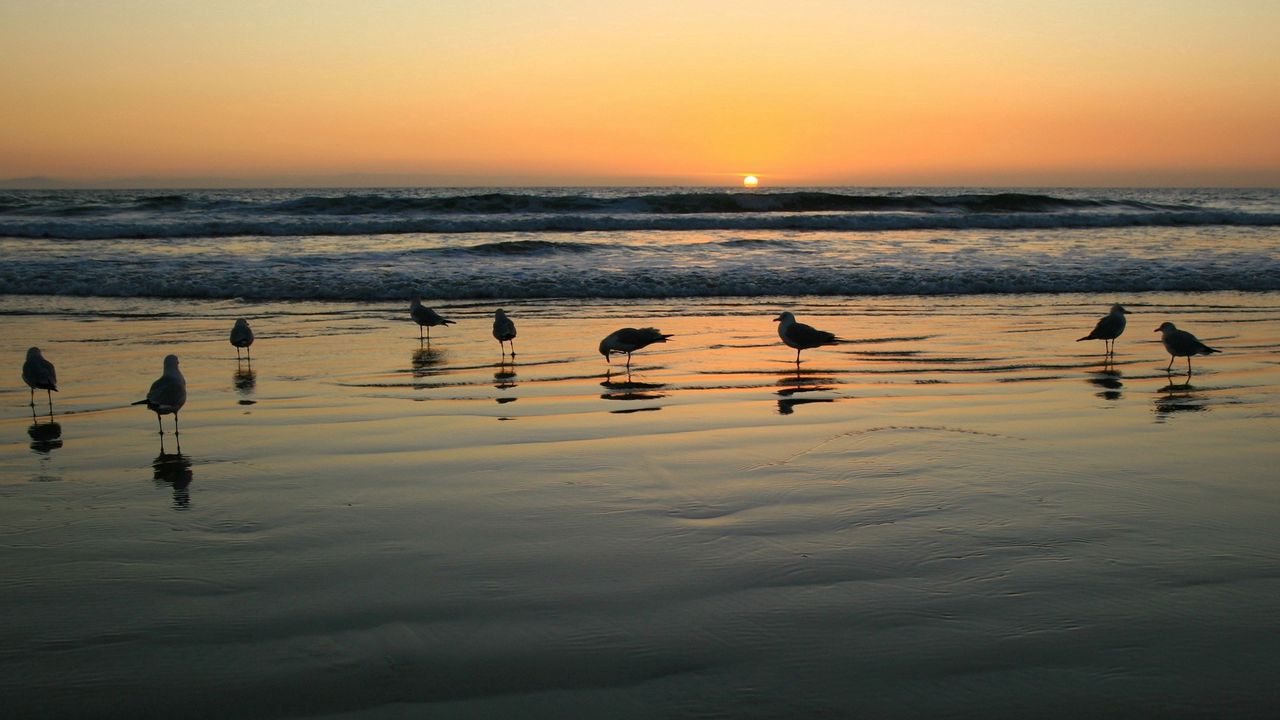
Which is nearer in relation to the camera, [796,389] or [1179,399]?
[1179,399]

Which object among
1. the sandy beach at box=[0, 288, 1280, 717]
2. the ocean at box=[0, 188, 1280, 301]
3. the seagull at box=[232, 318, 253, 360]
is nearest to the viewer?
the sandy beach at box=[0, 288, 1280, 717]

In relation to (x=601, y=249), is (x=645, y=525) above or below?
below

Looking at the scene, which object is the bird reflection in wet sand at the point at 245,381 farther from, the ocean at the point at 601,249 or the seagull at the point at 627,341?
the ocean at the point at 601,249

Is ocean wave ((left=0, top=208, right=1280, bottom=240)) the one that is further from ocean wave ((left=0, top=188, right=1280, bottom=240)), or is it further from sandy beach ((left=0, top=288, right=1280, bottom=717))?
sandy beach ((left=0, top=288, right=1280, bottom=717))

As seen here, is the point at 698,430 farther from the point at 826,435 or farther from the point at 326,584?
the point at 326,584

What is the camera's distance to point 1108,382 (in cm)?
827

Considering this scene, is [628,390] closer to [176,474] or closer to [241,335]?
[176,474]

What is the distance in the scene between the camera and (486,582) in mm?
3729

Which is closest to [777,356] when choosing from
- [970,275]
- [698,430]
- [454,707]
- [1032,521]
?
[698,430]

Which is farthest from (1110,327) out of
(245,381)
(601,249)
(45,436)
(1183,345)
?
(601,249)

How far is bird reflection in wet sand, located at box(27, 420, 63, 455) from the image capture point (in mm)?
6148

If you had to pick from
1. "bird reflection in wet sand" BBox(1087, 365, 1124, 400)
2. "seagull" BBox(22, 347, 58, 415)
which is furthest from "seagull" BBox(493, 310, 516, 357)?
"bird reflection in wet sand" BBox(1087, 365, 1124, 400)

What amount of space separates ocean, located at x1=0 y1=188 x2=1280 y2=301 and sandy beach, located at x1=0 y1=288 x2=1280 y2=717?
8714 millimetres

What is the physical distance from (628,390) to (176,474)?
11.7 ft
